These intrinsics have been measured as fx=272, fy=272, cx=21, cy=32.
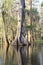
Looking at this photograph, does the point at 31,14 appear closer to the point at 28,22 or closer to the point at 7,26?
the point at 28,22

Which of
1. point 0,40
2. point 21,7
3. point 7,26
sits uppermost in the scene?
point 21,7

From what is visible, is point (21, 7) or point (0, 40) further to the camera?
point (0, 40)

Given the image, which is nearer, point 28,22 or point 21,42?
point 21,42

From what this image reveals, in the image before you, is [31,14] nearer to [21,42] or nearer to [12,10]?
[12,10]

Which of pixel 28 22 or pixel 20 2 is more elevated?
pixel 20 2

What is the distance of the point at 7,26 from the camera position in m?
39.3

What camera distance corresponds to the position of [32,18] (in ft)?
145

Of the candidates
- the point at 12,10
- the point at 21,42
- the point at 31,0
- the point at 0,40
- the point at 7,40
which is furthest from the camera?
the point at 0,40

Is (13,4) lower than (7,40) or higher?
higher

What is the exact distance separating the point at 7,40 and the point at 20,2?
5.37 m

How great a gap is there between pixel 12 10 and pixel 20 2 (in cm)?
313

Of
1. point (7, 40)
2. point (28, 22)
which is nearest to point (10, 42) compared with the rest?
point (7, 40)

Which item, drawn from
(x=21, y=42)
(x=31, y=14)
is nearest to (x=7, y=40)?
(x=21, y=42)

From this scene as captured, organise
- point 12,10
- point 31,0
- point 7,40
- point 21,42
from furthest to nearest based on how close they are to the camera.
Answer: point 31,0, point 12,10, point 7,40, point 21,42
